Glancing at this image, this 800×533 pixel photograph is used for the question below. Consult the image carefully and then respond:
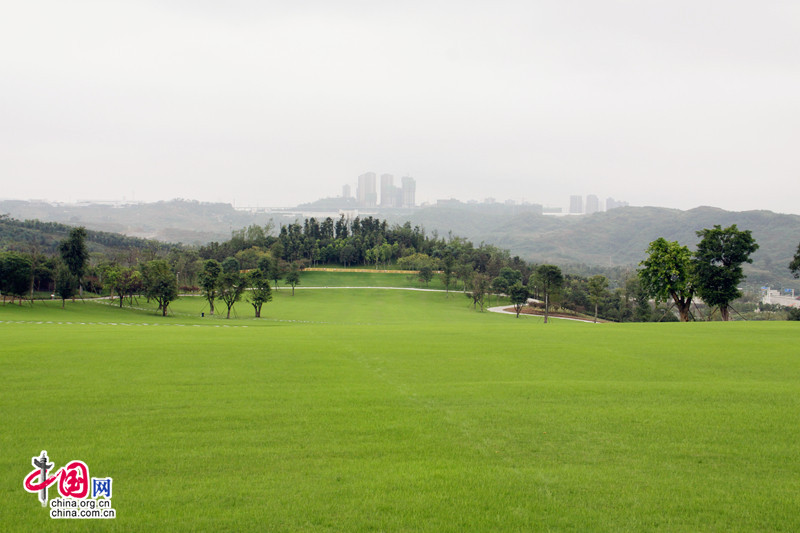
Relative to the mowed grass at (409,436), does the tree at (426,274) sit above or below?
above

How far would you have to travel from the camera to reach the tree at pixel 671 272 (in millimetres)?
40656

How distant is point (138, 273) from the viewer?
56.3 meters

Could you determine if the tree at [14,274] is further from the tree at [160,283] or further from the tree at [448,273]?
the tree at [448,273]

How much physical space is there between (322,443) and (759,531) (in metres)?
6.29

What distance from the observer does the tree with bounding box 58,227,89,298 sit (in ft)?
180

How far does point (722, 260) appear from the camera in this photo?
40.3 meters

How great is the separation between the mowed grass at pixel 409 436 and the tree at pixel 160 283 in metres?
36.5

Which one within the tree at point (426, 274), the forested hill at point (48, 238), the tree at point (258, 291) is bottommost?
the tree at point (258, 291)

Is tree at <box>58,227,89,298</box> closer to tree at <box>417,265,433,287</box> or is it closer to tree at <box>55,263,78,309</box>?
tree at <box>55,263,78,309</box>

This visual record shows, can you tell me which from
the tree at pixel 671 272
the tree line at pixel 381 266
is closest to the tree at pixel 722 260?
the tree line at pixel 381 266

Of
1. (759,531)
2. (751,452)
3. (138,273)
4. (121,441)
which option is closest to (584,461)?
(759,531)

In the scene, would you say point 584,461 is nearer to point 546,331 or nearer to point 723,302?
point 546,331

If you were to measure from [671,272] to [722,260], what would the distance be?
436cm

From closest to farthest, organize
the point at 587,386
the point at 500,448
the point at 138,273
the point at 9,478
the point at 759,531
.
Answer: the point at 759,531, the point at 9,478, the point at 500,448, the point at 587,386, the point at 138,273
